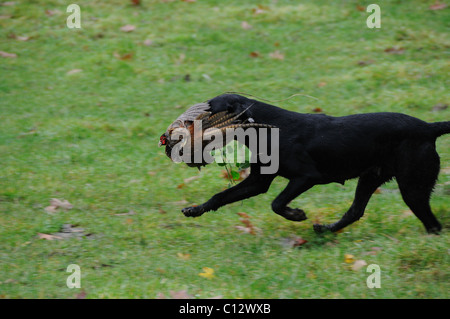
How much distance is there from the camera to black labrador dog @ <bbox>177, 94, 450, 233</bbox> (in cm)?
521

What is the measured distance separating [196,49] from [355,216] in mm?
6322

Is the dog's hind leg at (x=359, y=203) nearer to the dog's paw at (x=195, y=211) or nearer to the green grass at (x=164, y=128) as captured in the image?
the green grass at (x=164, y=128)

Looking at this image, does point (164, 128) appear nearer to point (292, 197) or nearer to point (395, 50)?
point (292, 197)

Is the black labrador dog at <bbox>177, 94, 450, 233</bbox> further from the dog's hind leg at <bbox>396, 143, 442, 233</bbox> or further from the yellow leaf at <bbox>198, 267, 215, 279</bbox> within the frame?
the yellow leaf at <bbox>198, 267, 215, 279</bbox>

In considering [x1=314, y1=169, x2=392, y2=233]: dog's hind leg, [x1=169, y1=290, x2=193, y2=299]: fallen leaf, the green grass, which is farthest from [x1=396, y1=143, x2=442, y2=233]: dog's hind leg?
[x1=169, y1=290, x2=193, y2=299]: fallen leaf

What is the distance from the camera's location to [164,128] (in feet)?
27.9

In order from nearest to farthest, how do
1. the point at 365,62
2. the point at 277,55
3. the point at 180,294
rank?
the point at 180,294 → the point at 365,62 → the point at 277,55

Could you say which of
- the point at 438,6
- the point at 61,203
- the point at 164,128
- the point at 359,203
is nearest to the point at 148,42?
the point at 164,128

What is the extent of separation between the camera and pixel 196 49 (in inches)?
438

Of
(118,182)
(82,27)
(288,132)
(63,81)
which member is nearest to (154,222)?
(118,182)

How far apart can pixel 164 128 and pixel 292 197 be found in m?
3.69

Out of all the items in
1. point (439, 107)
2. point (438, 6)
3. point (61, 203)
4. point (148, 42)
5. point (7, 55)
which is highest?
point (438, 6)

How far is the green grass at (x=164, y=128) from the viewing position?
16.0 ft
